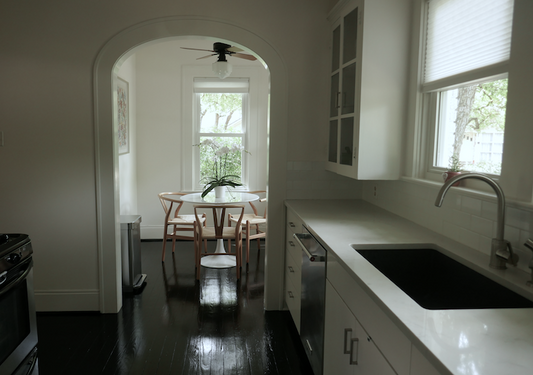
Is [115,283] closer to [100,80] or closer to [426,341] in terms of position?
[100,80]

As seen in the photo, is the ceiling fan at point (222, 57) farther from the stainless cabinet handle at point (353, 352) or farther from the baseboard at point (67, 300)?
the stainless cabinet handle at point (353, 352)

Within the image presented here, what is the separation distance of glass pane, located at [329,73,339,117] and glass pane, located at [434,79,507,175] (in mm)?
848

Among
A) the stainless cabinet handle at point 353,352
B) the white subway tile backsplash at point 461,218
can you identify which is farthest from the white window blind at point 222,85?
the stainless cabinet handle at point 353,352

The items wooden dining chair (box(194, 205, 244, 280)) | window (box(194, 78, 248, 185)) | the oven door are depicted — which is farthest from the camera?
window (box(194, 78, 248, 185))

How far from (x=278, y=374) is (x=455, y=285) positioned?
1.25 meters

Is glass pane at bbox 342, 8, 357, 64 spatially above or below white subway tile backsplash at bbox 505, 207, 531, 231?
above

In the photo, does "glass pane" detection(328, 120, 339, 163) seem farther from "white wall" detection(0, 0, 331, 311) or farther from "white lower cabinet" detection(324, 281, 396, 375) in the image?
"white lower cabinet" detection(324, 281, 396, 375)

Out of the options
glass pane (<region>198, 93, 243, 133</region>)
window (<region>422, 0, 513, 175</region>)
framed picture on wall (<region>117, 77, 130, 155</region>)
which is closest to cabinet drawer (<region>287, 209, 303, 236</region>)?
window (<region>422, 0, 513, 175</region>)

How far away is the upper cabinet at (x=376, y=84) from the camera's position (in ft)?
8.70

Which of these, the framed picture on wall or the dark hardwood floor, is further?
the framed picture on wall

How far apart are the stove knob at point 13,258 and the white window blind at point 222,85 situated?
4128 millimetres

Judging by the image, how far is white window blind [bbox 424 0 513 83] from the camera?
188 centimetres

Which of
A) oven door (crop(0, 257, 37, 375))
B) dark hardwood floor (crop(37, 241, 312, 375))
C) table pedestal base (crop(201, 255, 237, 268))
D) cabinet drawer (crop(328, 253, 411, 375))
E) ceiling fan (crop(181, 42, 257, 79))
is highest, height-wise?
ceiling fan (crop(181, 42, 257, 79))

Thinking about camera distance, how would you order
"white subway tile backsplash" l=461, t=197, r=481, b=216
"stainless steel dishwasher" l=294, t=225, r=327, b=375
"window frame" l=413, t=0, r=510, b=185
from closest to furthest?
1. "white subway tile backsplash" l=461, t=197, r=481, b=216
2. "stainless steel dishwasher" l=294, t=225, r=327, b=375
3. "window frame" l=413, t=0, r=510, b=185
